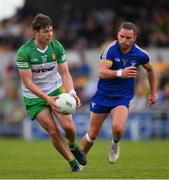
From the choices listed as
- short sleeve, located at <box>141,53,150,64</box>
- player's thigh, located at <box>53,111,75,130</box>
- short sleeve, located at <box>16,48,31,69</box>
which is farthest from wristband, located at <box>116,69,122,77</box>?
short sleeve, located at <box>16,48,31,69</box>

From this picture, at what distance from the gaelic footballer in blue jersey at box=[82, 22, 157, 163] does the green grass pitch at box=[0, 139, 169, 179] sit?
2.44ft

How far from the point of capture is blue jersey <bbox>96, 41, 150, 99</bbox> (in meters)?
15.3

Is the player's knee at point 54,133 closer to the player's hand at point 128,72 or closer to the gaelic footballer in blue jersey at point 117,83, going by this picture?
the gaelic footballer in blue jersey at point 117,83

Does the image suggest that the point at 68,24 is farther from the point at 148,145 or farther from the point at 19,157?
the point at 19,157

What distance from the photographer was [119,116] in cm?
1512

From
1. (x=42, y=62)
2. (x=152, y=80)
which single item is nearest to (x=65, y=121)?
(x=42, y=62)

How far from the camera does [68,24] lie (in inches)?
1248

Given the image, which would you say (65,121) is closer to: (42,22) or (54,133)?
(54,133)

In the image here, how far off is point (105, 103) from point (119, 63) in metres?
0.80

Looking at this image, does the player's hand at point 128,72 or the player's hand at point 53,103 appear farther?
the player's hand at point 128,72

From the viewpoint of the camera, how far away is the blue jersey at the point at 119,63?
1526cm

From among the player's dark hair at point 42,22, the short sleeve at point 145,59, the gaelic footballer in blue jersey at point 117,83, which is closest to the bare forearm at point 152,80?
the gaelic footballer in blue jersey at point 117,83

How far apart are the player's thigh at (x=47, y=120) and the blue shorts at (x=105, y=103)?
1.49m

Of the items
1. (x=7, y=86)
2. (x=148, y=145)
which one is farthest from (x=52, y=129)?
(x=7, y=86)
